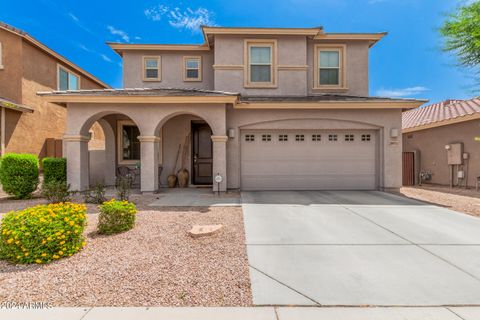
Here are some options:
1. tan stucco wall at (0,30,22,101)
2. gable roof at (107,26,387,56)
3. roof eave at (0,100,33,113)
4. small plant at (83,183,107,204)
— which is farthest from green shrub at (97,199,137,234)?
tan stucco wall at (0,30,22,101)

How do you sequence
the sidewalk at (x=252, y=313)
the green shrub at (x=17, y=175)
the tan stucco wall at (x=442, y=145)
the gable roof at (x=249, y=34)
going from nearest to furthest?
1. the sidewalk at (x=252, y=313)
2. the green shrub at (x=17, y=175)
3. the gable roof at (x=249, y=34)
4. the tan stucco wall at (x=442, y=145)

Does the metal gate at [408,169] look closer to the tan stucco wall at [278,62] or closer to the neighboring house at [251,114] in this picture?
the neighboring house at [251,114]

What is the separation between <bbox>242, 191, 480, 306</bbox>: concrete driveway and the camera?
257 cm

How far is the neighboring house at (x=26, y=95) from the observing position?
1029cm

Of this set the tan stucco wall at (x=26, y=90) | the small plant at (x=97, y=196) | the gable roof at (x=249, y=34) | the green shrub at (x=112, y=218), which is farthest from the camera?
the tan stucco wall at (x=26, y=90)

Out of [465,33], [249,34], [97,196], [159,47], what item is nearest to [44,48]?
[159,47]

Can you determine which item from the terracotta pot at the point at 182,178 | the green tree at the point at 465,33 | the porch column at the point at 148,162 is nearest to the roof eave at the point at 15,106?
the porch column at the point at 148,162

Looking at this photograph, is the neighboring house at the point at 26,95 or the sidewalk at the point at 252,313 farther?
the neighboring house at the point at 26,95

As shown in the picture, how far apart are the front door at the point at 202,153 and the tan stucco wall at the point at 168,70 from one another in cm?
209

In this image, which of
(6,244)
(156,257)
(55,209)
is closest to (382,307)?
(156,257)

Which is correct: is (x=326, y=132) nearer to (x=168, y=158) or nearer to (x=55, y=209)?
(x=168, y=158)

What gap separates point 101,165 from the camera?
1048cm

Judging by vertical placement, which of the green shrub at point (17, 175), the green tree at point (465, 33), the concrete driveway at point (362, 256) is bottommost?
the concrete driveway at point (362, 256)

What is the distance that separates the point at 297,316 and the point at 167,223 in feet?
11.1
